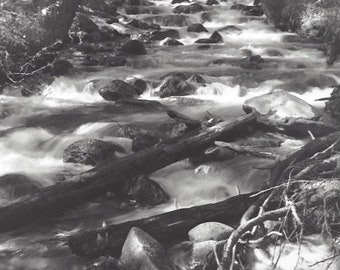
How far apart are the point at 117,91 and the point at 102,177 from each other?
14.5 feet

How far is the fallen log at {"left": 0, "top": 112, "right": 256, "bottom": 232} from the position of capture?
196 inches

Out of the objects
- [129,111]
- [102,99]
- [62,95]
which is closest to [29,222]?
[129,111]

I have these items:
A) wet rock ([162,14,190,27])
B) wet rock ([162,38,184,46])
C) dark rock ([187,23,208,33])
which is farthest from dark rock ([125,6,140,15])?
wet rock ([162,38,184,46])

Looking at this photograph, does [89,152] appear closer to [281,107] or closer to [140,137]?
[140,137]

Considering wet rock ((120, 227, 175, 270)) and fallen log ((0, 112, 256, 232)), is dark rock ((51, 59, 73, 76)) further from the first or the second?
wet rock ((120, 227, 175, 270))

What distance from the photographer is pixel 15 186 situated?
5980 millimetres

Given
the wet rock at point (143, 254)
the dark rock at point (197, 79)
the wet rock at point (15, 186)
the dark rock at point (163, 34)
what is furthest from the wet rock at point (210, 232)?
the dark rock at point (163, 34)

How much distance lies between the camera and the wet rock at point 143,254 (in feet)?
12.9

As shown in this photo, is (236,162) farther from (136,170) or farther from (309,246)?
(309,246)

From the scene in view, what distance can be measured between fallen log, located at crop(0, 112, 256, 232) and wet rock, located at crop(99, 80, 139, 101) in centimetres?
368

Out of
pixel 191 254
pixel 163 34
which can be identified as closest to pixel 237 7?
pixel 163 34

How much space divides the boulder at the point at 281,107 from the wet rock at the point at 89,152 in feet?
7.86

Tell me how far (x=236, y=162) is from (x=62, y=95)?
5.64 m

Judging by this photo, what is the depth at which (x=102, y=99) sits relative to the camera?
32.3 feet
